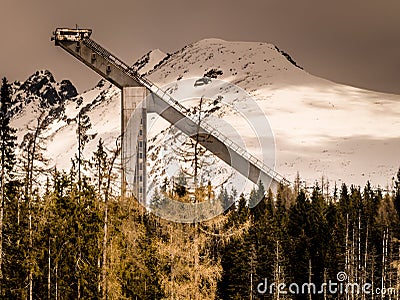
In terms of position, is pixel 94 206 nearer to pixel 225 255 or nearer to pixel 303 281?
pixel 225 255

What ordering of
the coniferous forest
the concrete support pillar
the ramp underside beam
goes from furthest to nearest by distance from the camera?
the ramp underside beam
the concrete support pillar
the coniferous forest

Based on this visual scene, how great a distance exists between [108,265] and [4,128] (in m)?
9.20

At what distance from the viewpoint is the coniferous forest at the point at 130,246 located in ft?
121

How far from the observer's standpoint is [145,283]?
53.6m

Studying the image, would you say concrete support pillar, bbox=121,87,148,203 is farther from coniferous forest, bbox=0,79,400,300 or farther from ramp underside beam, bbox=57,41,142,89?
coniferous forest, bbox=0,79,400,300

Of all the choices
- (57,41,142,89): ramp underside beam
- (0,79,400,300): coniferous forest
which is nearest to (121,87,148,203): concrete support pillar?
(57,41,142,89): ramp underside beam

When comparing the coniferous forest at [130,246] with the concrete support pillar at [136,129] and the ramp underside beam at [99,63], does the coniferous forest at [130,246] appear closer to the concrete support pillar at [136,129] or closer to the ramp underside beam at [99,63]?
the concrete support pillar at [136,129]

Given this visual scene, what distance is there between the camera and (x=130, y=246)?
4694 cm

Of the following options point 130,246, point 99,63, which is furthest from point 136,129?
point 130,246

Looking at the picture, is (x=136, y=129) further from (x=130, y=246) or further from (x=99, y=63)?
(x=130, y=246)

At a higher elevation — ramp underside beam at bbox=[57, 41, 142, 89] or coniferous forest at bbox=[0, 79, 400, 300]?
ramp underside beam at bbox=[57, 41, 142, 89]

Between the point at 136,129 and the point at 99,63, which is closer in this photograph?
the point at 136,129

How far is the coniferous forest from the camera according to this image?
36.8m

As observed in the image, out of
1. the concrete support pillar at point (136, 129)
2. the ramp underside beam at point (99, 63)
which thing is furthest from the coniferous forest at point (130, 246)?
the ramp underside beam at point (99, 63)
